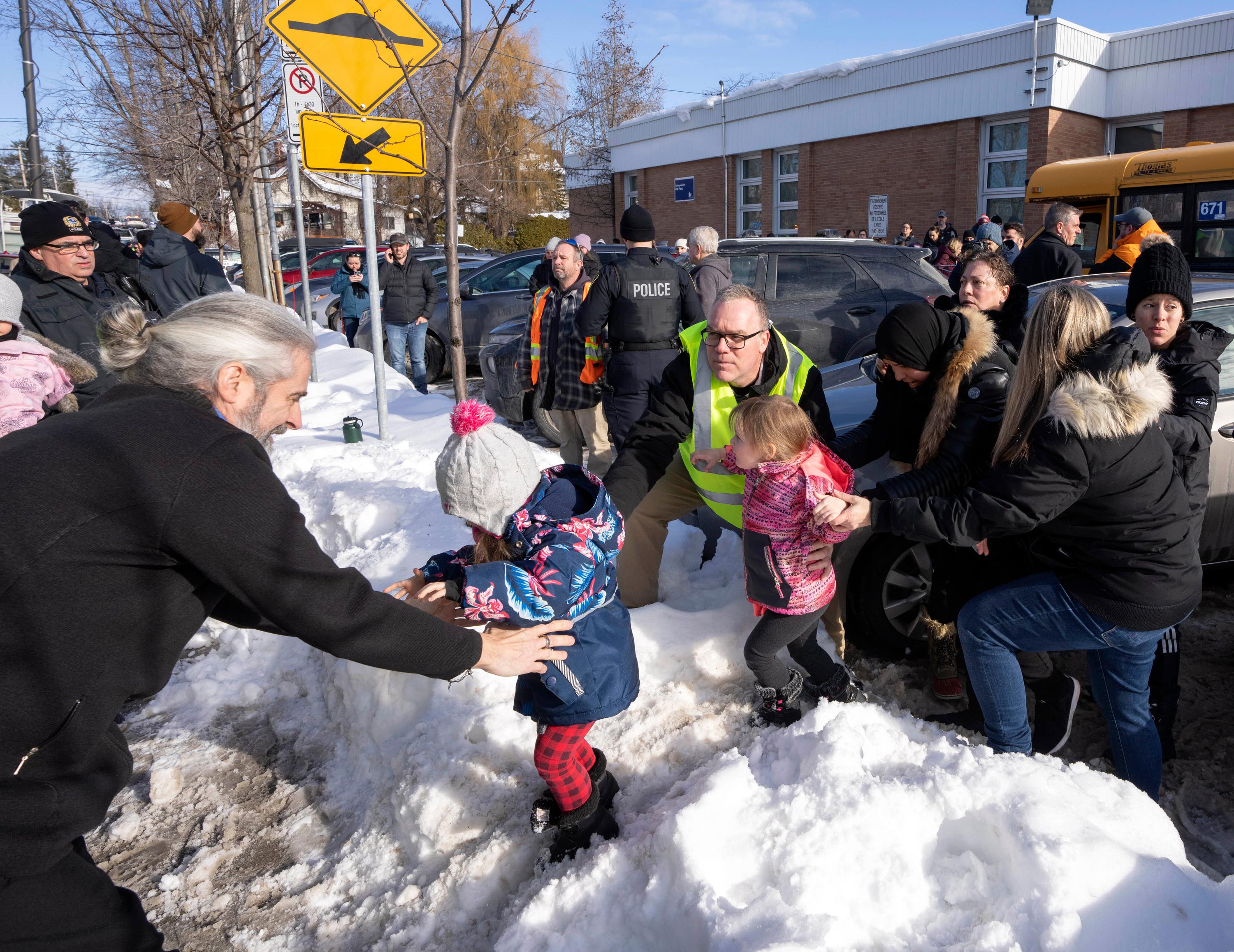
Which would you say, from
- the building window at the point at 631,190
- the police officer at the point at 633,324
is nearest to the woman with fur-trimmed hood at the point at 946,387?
the police officer at the point at 633,324

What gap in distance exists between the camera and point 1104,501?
2.50 m

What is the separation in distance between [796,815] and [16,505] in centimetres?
190

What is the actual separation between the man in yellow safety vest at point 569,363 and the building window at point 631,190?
2809 centimetres

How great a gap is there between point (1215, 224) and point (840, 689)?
10.1 metres

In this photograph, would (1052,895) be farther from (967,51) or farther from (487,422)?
(967,51)

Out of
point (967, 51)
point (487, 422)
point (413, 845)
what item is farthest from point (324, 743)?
point (967, 51)

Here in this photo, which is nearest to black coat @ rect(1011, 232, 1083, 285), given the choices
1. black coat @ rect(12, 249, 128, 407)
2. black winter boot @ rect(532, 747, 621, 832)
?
black winter boot @ rect(532, 747, 621, 832)

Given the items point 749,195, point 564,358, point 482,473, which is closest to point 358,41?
point 564,358

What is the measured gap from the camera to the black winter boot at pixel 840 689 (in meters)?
3.26

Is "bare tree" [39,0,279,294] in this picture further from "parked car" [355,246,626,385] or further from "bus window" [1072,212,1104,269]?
"bus window" [1072,212,1104,269]

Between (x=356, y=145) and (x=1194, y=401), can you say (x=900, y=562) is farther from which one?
(x=356, y=145)

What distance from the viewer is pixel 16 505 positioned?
1.51 meters

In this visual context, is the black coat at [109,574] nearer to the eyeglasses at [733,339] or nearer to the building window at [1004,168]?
the eyeglasses at [733,339]

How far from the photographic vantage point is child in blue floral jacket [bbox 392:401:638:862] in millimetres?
2248
